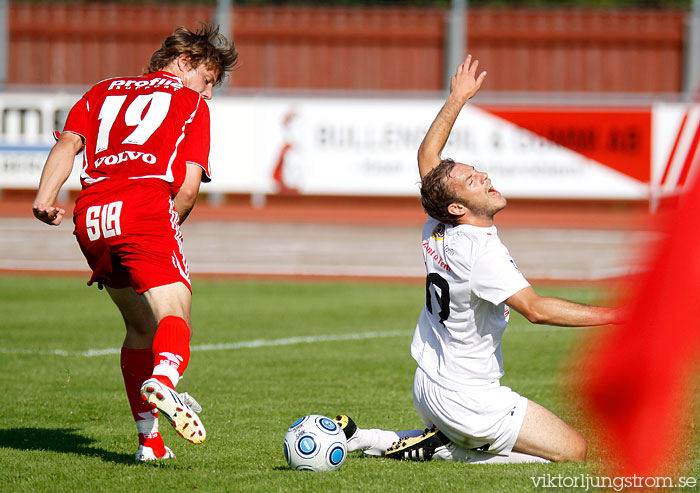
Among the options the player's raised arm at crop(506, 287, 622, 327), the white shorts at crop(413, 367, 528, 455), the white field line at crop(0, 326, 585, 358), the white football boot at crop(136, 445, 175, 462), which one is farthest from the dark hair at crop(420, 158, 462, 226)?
the white field line at crop(0, 326, 585, 358)

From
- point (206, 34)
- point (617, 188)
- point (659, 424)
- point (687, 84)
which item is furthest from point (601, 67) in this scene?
point (659, 424)

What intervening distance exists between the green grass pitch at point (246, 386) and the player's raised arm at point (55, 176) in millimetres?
1182

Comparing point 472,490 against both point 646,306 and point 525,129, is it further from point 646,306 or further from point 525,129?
point 525,129

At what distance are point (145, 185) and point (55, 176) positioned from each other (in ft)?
1.42

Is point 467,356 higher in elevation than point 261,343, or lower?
higher

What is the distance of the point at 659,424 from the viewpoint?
1.62 metres

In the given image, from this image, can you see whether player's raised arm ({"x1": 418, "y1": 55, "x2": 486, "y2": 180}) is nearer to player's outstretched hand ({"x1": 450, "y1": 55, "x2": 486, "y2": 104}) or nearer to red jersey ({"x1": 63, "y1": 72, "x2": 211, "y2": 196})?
player's outstretched hand ({"x1": 450, "y1": 55, "x2": 486, "y2": 104})

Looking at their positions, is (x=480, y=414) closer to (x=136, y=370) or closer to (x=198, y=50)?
(x=136, y=370)

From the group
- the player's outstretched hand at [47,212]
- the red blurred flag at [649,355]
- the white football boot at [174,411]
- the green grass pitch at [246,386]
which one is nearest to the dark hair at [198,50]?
the player's outstretched hand at [47,212]

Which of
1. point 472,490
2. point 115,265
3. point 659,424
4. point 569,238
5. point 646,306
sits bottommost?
point 569,238

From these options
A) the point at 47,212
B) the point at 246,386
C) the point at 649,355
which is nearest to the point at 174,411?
the point at 47,212

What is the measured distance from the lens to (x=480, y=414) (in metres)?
4.53

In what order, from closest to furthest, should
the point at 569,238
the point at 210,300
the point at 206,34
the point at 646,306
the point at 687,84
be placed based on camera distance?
the point at 646,306 < the point at 206,34 < the point at 210,300 < the point at 569,238 < the point at 687,84

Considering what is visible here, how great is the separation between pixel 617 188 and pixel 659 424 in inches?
756
